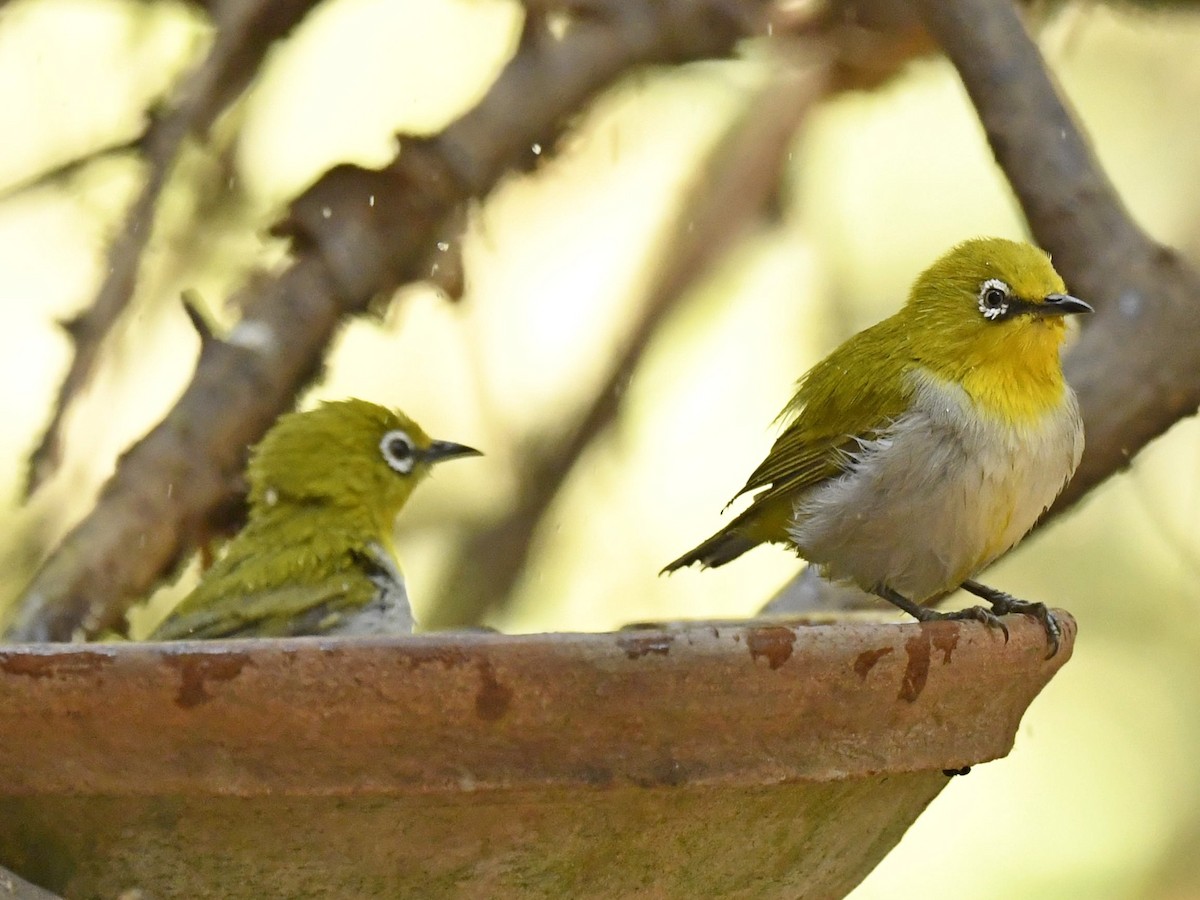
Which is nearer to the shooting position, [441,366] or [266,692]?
[266,692]

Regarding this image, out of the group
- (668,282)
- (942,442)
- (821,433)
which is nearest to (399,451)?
(668,282)

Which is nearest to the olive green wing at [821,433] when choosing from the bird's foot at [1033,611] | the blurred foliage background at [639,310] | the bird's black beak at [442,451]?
the bird's foot at [1033,611]

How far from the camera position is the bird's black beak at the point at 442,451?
470cm

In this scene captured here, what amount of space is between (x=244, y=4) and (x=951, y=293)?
196 cm

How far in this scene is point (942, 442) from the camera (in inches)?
131

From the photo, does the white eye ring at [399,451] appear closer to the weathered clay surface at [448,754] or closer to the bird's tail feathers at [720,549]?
the bird's tail feathers at [720,549]

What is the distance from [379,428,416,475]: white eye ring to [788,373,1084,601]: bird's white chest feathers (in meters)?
1.53

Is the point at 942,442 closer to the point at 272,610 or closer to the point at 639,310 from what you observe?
the point at 272,610

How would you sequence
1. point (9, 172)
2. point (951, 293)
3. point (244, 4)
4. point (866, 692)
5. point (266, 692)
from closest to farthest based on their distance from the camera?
1. point (266, 692)
2. point (866, 692)
3. point (951, 293)
4. point (244, 4)
5. point (9, 172)

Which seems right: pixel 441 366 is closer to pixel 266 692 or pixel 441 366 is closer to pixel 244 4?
pixel 244 4

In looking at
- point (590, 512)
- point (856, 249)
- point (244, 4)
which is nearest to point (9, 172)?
point (244, 4)

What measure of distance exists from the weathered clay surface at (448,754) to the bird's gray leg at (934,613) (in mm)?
Answer: 158

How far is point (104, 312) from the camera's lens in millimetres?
3963

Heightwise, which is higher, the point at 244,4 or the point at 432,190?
the point at 244,4
